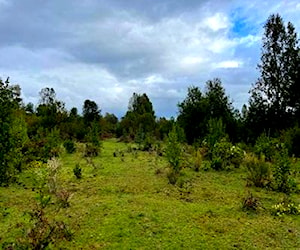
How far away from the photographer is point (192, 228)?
8.68m

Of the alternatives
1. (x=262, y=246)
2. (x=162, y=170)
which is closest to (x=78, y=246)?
(x=262, y=246)

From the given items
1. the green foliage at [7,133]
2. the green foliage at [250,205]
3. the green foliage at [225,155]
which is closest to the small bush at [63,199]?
the green foliage at [7,133]

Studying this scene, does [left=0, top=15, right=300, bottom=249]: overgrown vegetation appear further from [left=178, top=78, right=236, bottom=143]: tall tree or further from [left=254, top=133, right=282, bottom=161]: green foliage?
[left=178, top=78, right=236, bottom=143]: tall tree

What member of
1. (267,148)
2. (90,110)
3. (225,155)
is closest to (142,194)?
(225,155)

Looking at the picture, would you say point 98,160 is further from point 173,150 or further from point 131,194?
point 131,194

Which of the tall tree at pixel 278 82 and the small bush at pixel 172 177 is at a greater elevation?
the tall tree at pixel 278 82

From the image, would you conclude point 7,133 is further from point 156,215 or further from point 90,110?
point 90,110

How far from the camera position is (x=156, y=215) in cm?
938

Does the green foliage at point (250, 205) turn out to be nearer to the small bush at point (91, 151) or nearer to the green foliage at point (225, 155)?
the green foliage at point (225, 155)

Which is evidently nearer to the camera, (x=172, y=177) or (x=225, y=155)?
(x=172, y=177)

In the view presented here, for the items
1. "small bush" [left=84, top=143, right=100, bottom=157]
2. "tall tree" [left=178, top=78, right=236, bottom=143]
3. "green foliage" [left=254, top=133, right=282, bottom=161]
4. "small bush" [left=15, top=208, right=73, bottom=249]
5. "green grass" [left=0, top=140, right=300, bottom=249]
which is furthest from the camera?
"tall tree" [left=178, top=78, right=236, bottom=143]

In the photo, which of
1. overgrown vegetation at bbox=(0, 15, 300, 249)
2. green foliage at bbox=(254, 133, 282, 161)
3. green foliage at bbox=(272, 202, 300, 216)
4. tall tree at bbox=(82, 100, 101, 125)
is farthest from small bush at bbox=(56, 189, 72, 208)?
tall tree at bbox=(82, 100, 101, 125)

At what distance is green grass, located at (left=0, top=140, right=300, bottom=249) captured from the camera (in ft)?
26.2

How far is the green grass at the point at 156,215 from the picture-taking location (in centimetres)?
798
